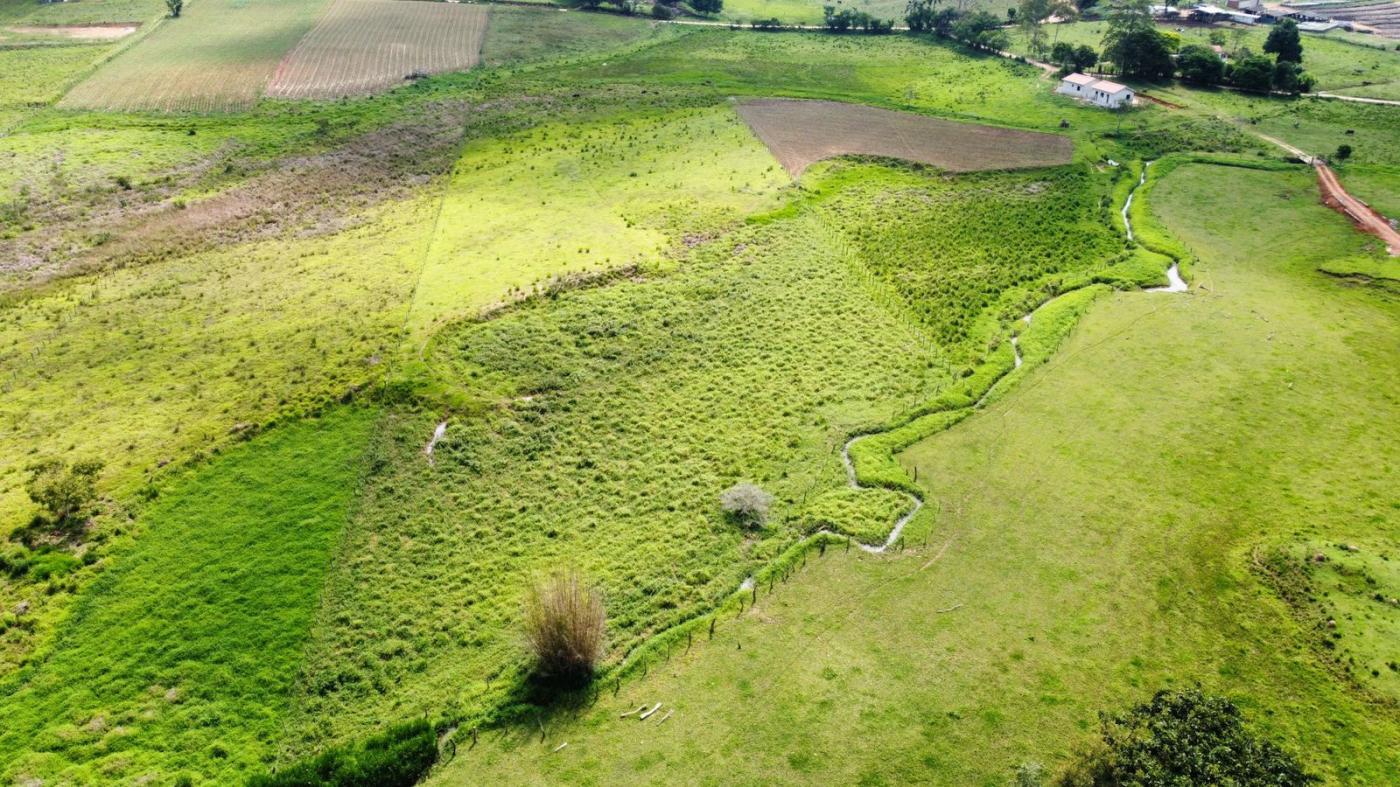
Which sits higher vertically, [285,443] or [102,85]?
[102,85]

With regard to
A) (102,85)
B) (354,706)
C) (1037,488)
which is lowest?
(354,706)

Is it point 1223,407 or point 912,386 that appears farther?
point 912,386

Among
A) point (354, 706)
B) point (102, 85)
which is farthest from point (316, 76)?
point (354, 706)

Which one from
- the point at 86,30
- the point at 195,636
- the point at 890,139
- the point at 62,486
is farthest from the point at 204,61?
the point at 195,636

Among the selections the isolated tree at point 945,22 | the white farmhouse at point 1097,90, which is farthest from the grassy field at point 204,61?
the white farmhouse at point 1097,90

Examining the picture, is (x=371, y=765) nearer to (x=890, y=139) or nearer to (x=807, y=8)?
(x=890, y=139)

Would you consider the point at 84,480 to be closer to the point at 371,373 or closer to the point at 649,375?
the point at 371,373
